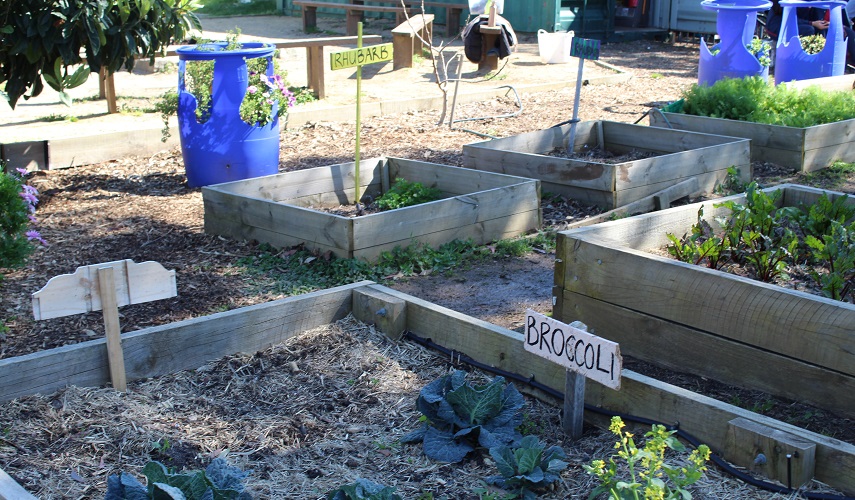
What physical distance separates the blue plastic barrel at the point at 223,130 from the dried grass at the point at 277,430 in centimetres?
357

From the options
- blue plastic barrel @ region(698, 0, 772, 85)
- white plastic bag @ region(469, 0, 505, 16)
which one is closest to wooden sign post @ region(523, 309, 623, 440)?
blue plastic barrel @ region(698, 0, 772, 85)

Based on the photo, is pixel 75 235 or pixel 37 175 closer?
pixel 75 235

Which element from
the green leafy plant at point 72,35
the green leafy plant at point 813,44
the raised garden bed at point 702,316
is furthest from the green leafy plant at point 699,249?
the green leafy plant at point 813,44

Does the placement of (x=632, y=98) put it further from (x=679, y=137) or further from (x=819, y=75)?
(x=679, y=137)

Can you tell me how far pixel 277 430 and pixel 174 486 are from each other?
0.66 m

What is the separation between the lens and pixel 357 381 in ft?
11.8

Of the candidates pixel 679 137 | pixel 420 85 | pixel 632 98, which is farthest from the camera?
pixel 420 85

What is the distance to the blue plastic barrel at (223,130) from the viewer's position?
22.6 feet

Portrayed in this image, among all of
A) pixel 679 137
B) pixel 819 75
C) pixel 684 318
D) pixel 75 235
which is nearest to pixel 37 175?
pixel 75 235

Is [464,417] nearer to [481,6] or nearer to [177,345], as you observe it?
[177,345]

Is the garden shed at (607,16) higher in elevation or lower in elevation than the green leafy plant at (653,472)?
higher

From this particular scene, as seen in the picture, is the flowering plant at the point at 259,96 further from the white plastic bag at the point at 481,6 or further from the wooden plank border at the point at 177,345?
the white plastic bag at the point at 481,6

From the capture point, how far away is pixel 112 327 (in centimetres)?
329

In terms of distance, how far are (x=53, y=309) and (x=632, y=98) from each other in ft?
31.4
